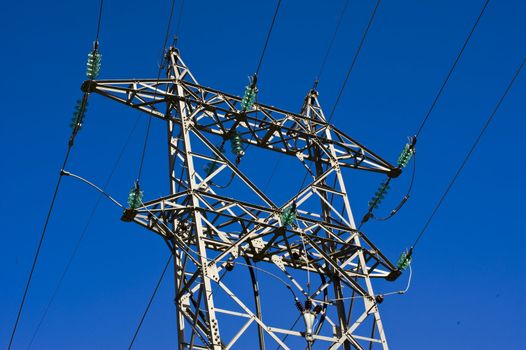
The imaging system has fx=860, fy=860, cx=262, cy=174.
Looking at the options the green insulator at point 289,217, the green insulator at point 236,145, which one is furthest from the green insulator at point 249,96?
the green insulator at point 289,217

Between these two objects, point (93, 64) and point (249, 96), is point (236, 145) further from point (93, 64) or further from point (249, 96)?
point (93, 64)

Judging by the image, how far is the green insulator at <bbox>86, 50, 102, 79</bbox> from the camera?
1731cm

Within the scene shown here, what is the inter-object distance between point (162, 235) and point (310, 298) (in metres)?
3.24

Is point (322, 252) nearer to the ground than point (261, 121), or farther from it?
nearer to the ground

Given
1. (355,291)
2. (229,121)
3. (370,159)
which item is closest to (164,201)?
(229,121)

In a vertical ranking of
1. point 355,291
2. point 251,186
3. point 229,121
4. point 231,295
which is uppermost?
point 229,121

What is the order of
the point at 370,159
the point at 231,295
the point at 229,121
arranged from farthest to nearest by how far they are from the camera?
the point at 370,159, the point at 229,121, the point at 231,295

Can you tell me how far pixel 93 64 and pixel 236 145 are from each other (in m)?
3.62

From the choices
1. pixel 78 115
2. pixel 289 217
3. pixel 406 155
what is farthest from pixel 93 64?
pixel 406 155

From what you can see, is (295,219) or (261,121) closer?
(295,219)

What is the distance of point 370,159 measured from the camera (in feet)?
68.0

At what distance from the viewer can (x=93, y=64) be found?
17531 millimetres

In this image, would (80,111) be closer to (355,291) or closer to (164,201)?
(164,201)

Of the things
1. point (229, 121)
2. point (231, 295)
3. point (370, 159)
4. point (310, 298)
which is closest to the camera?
point (231, 295)
